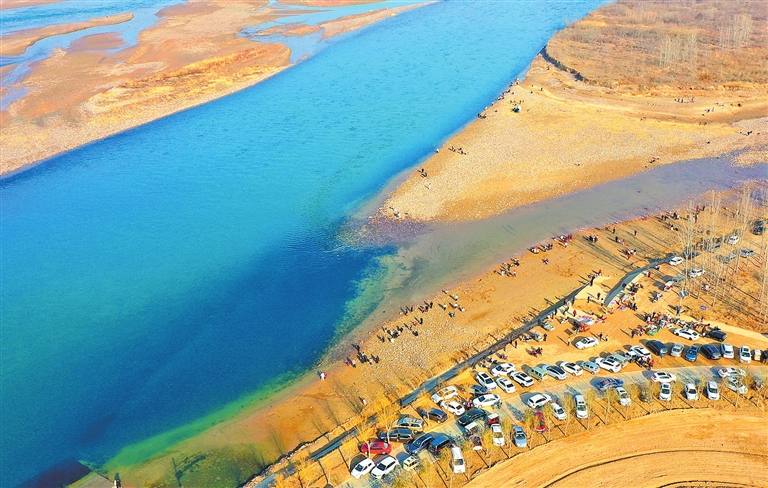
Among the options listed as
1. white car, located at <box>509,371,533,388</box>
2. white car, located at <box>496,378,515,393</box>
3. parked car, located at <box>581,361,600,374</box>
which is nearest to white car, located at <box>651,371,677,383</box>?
parked car, located at <box>581,361,600,374</box>

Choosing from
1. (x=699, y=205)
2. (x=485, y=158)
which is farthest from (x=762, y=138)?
(x=485, y=158)

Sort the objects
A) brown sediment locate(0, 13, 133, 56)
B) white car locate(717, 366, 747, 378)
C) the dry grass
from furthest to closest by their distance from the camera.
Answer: brown sediment locate(0, 13, 133, 56), the dry grass, white car locate(717, 366, 747, 378)

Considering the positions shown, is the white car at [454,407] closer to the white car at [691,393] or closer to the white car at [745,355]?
the white car at [691,393]

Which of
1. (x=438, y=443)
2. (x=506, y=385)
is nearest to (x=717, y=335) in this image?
(x=506, y=385)

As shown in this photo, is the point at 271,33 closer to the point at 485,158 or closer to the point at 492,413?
the point at 485,158

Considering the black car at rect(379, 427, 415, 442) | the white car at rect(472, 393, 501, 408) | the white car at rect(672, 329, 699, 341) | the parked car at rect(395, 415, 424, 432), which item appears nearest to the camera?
the black car at rect(379, 427, 415, 442)

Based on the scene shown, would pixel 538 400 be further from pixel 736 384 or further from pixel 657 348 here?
pixel 736 384

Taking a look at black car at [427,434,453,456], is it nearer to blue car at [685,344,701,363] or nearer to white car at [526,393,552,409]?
white car at [526,393,552,409]
